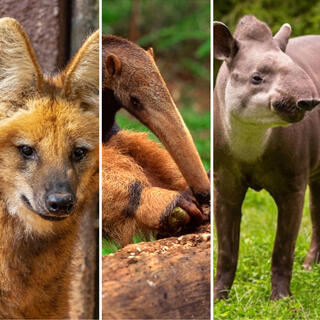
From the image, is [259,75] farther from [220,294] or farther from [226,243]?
[220,294]

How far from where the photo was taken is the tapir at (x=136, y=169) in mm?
1980

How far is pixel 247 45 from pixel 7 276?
4.16 ft

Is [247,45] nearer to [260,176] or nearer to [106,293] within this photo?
[260,176]

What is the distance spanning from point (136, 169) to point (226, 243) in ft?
4.19

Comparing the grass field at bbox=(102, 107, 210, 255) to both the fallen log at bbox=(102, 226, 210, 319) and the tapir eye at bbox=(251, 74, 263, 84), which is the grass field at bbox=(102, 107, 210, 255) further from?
the tapir eye at bbox=(251, 74, 263, 84)

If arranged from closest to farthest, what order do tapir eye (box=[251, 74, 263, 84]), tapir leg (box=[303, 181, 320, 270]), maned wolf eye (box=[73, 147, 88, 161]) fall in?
1. maned wolf eye (box=[73, 147, 88, 161])
2. tapir eye (box=[251, 74, 263, 84])
3. tapir leg (box=[303, 181, 320, 270])

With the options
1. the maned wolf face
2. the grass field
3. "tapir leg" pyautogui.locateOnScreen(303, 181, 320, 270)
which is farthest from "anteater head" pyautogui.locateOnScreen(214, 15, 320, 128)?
"tapir leg" pyautogui.locateOnScreen(303, 181, 320, 270)

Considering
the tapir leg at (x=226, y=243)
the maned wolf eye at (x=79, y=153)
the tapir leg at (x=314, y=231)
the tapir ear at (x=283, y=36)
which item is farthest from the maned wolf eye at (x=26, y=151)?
the tapir leg at (x=314, y=231)

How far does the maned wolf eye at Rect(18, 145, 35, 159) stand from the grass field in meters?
0.27

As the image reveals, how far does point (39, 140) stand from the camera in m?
1.99

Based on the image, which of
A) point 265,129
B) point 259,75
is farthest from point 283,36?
point 265,129

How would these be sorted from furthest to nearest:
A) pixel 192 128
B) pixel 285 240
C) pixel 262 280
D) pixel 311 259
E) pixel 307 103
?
1. pixel 311 259
2. pixel 262 280
3. pixel 285 240
4. pixel 307 103
5. pixel 192 128

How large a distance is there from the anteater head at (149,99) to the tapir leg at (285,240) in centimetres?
109

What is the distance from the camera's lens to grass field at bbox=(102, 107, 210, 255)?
204cm
